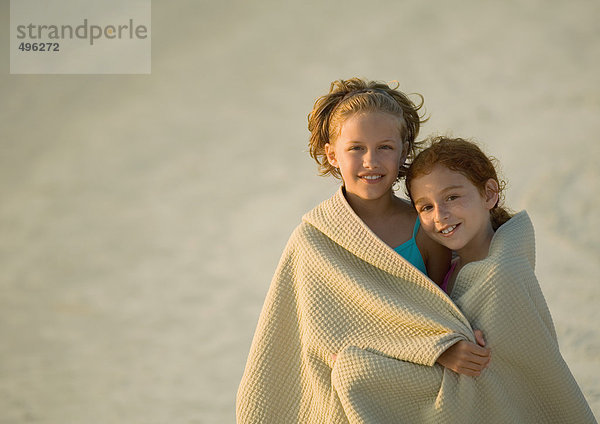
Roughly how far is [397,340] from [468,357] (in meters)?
0.18

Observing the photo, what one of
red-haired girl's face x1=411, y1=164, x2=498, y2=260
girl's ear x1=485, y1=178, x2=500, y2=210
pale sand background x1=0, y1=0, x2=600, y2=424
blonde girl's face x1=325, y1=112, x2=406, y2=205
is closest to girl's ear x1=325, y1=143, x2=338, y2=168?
blonde girl's face x1=325, y1=112, x2=406, y2=205

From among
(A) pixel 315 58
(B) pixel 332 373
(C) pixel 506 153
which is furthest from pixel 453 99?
(B) pixel 332 373

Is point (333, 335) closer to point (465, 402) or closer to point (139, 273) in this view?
point (465, 402)

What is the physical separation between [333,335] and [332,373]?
0.31ft

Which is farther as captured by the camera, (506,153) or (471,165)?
(506,153)

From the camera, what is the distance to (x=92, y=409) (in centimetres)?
346

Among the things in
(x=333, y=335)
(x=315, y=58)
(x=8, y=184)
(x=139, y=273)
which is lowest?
(x=333, y=335)

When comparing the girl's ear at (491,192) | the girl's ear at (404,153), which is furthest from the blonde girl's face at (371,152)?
the girl's ear at (491,192)

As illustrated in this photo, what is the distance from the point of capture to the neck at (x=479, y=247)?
2.01 metres

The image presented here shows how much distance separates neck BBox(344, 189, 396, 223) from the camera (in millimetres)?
2111

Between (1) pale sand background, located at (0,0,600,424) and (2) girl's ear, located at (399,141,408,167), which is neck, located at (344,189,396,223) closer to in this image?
(2) girl's ear, located at (399,141,408,167)

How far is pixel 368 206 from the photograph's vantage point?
211 cm

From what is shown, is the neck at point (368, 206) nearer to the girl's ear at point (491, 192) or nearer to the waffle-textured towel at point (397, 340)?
the waffle-textured towel at point (397, 340)

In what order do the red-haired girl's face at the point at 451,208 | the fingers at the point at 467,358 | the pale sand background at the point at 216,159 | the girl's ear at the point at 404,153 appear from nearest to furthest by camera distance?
the fingers at the point at 467,358
the red-haired girl's face at the point at 451,208
the girl's ear at the point at 404,153
the pale sand background at the point at 216,159
